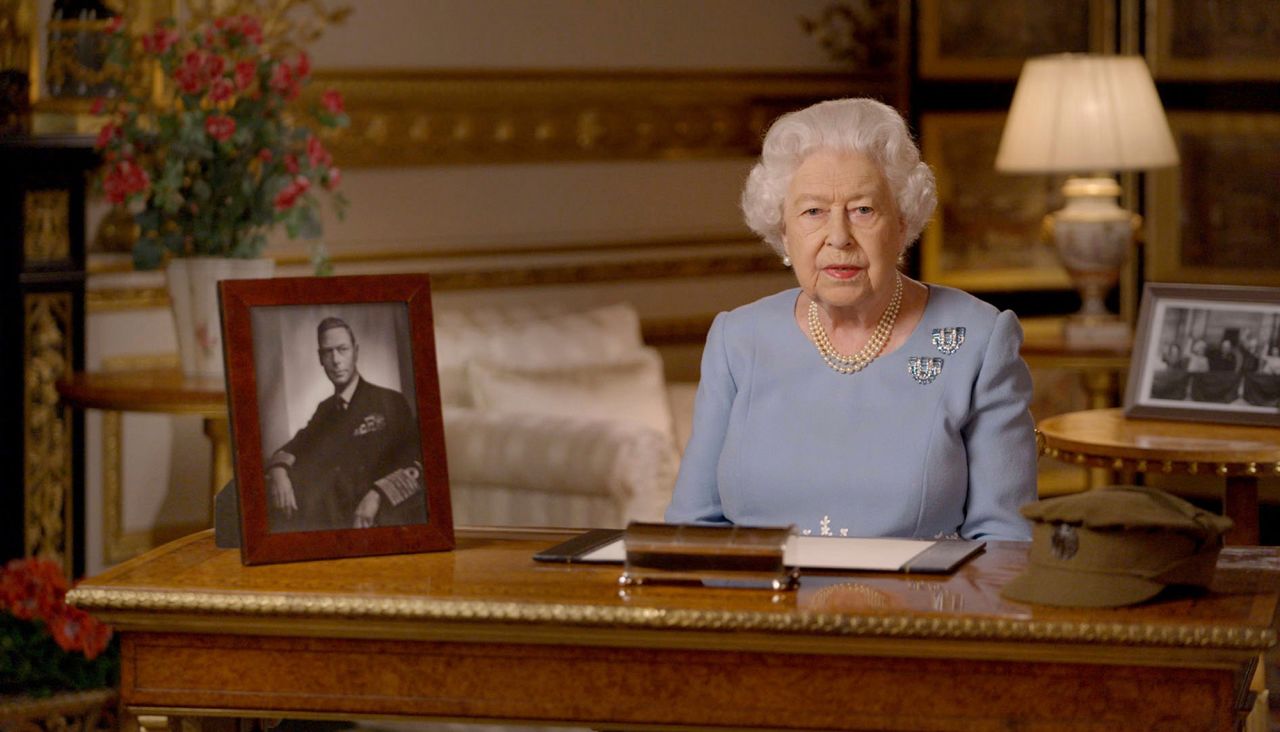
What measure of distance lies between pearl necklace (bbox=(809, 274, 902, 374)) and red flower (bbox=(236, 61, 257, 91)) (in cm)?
272

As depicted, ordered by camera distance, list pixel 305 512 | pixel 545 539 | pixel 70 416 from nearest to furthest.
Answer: pixel 305 512 < pixel 545 539 < pixel 70 416

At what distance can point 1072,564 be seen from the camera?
2.19m

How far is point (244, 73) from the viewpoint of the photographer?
17.1 feet

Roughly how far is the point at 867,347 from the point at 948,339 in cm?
13

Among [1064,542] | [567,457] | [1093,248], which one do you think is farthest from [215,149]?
[1064,542]

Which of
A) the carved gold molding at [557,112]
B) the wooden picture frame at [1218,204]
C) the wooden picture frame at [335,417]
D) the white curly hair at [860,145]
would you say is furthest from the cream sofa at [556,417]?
the wooden picture frame at [1218,204]

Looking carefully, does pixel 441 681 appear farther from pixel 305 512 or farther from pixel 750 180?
pixel 750 180

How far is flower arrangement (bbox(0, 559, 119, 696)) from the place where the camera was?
4395 mm

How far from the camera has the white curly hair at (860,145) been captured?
2902 mm

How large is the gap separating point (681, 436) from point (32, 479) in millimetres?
2052

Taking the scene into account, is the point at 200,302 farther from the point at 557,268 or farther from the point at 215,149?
the point at 557,268

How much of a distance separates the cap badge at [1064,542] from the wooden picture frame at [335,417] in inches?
32.2

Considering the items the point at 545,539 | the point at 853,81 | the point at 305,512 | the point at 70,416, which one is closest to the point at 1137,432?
the point at 545,539

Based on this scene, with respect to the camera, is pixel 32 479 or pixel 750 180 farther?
pixel 32 479
